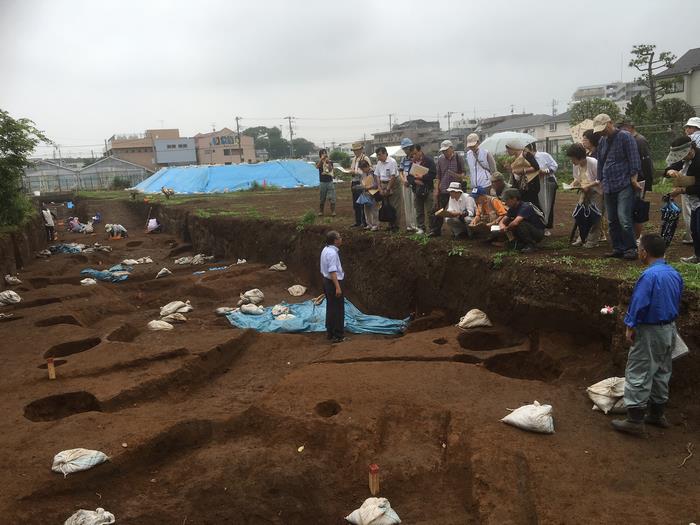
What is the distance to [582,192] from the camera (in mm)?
8430

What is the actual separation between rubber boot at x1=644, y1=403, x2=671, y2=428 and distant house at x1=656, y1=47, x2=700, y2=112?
34500 mm

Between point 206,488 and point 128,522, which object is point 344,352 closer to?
point 206,488

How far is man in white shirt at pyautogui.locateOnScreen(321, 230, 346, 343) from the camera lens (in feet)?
30.6

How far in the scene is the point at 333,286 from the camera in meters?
9.45

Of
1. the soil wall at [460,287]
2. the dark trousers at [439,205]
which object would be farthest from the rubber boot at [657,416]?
the dark trousers at [439,205]

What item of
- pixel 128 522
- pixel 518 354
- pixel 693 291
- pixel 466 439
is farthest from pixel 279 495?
pixel 693 291

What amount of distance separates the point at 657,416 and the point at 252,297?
8.78 m

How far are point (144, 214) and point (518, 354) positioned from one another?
83.2 feet

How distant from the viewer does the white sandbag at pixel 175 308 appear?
11734 mm

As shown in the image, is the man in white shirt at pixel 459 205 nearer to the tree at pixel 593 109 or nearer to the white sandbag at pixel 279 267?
the white sandbag at pixel 279 267

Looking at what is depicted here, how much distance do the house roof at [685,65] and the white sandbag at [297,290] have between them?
31168 mm

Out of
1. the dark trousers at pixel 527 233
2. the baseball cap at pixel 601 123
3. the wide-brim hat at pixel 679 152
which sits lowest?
the dark trousers at pixel 527 233

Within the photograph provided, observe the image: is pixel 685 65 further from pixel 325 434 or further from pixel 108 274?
pixel 325 434

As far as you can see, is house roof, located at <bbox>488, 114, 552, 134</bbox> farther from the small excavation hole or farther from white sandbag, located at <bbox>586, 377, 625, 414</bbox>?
the small excavation hole
